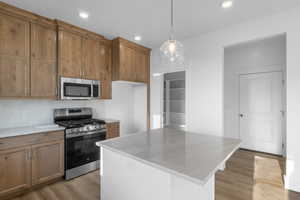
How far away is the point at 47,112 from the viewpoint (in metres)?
2.86

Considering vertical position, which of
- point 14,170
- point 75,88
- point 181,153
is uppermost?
point 75,88

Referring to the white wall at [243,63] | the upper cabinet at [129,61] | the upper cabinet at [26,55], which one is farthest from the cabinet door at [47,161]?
the white wall at [243,63]

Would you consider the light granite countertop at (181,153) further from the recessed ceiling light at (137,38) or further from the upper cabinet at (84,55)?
the recessed ceiling light at (137,38)

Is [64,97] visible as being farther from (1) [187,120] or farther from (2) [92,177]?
(1) [187,120]

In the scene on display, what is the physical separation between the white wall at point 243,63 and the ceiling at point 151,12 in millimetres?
1111

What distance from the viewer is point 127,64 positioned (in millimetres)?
3568

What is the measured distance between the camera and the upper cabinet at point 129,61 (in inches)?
135

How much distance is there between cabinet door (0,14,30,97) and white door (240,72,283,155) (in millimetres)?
4772

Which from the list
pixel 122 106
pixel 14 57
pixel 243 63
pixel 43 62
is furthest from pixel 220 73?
pixel 14 57

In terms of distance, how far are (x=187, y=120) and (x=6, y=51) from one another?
3.39 m

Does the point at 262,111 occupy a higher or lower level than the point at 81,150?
higher

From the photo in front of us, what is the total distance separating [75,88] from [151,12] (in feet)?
6.43

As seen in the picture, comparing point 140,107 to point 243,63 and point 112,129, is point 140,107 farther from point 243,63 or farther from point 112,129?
point 243,63

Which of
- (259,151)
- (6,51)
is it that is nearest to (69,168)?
(6,51)
